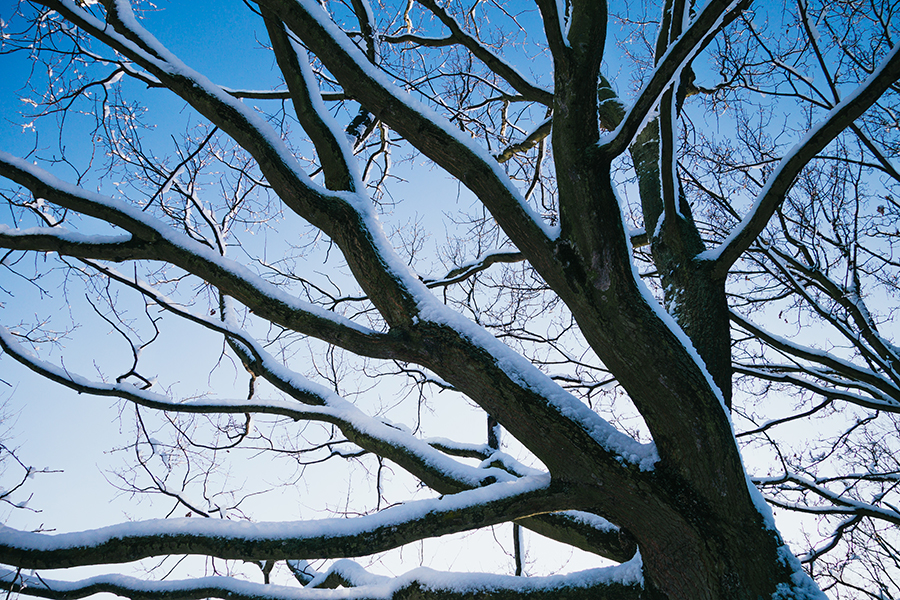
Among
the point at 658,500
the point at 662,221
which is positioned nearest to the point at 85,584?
the point at 658,500

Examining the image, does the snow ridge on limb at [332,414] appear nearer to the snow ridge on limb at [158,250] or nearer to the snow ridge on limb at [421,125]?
the snow ridge on limb at [158,250]

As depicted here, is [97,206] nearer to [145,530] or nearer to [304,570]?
[145,530]

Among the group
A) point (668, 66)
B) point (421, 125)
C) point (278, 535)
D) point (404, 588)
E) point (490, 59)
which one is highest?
point (490, 59)

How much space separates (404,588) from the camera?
6.42 feet

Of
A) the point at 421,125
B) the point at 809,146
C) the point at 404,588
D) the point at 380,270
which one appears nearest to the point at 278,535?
the point at 404,588

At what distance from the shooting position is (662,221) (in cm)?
272

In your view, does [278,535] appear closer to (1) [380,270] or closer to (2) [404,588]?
(2) [404,588]

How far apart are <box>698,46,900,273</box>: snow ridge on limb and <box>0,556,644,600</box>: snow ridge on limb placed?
5.25 feet

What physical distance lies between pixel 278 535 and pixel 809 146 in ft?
8.88

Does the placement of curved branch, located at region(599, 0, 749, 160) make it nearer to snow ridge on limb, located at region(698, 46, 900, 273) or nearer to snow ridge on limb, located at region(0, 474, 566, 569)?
snow ridge on limb, located at region(698, 46, 900, 273)

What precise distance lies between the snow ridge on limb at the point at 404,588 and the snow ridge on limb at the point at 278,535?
22 cm

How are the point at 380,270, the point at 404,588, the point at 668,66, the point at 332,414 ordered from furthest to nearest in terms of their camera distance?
the point at 332,414 → the point at 380,270 → the point at 404,588 → the point at 668,66

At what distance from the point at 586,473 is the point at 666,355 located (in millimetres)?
582

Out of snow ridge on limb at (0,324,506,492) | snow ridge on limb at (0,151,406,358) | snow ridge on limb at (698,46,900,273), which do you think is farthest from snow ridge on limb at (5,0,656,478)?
snow ridge on limb at (698,46,900,273)
